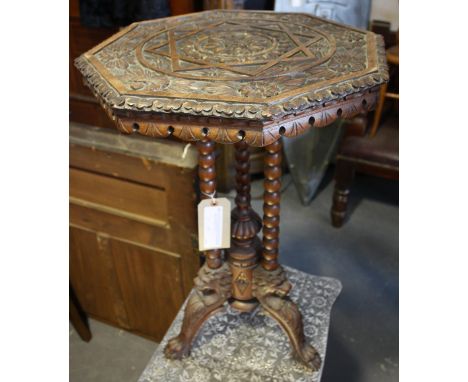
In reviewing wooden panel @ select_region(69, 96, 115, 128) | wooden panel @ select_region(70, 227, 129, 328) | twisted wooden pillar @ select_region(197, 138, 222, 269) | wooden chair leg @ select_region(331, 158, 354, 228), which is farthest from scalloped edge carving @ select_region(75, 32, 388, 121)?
wooden panel @ select_region(69, 96, 115, 128)

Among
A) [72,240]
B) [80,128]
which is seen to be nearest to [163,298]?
[72,240]

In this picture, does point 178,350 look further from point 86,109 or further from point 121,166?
point 86,109

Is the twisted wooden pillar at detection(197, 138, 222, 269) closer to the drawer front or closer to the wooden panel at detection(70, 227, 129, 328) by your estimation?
the drawer front

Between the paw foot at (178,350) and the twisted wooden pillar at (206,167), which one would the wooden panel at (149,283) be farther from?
the twisted wooden pillar at (206,167)

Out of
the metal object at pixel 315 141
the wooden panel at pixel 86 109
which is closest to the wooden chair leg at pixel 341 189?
the metal object at pixel 315 141

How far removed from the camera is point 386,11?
7.16ft

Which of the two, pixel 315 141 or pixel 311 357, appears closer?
pixel 311 357

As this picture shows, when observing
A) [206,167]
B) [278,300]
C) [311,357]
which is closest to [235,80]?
[206,167]

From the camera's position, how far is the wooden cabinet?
1.30 meters

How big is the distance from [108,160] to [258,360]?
0.69 m

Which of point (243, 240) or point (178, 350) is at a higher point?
point (243, 240)

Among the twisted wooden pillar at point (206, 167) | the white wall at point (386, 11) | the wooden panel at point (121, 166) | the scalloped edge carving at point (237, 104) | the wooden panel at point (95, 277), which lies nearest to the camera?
the scalloped edge carving at point (237, 104)

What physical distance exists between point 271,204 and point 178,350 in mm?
420

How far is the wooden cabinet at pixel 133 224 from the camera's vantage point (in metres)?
1.30
